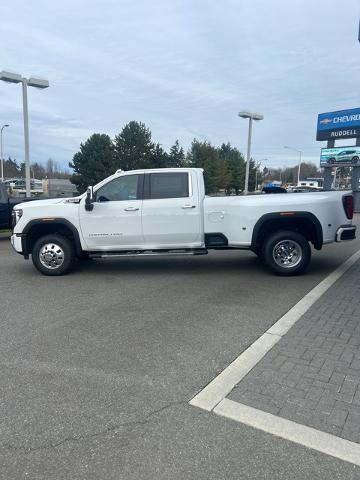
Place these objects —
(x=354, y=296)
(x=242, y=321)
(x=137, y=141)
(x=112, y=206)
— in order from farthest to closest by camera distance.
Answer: (x=137, y=141)
(x=112, y=206)
(x=354, y=296)
(x=242, y=321)

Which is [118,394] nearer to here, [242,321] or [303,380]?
[303,380]

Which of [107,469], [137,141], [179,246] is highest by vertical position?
[137,141]

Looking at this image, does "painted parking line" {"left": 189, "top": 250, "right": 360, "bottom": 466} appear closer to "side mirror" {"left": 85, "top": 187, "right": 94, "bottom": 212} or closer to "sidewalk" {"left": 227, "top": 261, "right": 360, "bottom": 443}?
"sidewalk" {"left": 227, "top": 261, "right": 360, "bottom": 443}

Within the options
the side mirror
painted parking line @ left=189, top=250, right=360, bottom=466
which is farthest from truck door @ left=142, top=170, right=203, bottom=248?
painted parking line @ left=189, top=250, right=360, bottom=466

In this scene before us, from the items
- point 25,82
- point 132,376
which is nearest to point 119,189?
point 132,376

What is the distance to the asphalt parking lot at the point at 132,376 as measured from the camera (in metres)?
2.70

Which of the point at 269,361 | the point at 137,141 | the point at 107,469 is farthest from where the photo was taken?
the point at 137,141

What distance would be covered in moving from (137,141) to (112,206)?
150 feet

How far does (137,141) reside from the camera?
52219 mm

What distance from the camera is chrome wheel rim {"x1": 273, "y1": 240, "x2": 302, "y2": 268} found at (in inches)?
313

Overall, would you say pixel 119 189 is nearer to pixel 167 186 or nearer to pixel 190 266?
pixel 167 186

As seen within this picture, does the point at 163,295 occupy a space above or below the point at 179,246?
below

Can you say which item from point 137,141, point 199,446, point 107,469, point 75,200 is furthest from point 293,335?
point 137,141

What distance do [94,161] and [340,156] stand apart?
91.9 ft
